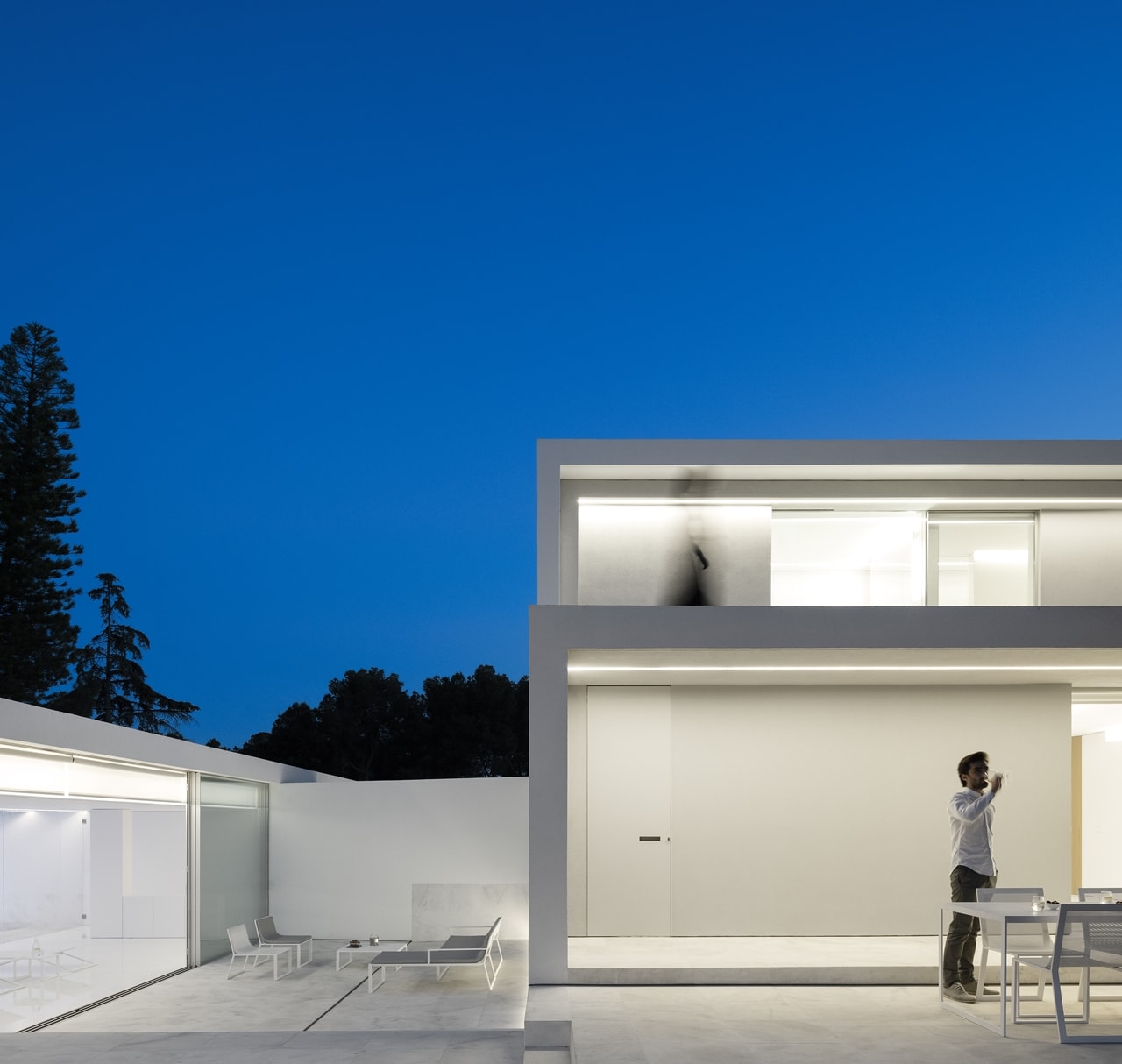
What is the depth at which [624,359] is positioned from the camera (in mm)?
58031

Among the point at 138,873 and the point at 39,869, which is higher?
the point at 39,869

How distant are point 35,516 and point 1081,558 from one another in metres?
30.8

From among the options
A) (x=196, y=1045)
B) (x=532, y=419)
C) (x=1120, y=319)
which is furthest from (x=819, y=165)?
(x=532, y=419)

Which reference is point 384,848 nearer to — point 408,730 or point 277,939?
point 277,939

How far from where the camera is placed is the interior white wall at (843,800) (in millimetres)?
11055

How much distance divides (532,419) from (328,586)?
18568 millimetres

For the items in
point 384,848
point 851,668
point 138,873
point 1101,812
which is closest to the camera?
point 851,668

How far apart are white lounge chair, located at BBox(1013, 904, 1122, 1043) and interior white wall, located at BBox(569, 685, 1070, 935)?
4.35 meters

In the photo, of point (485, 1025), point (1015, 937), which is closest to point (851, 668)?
point (1015, 937)

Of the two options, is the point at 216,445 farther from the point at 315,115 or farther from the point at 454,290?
the point at 315,115

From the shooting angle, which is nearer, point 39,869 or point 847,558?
point 847,558

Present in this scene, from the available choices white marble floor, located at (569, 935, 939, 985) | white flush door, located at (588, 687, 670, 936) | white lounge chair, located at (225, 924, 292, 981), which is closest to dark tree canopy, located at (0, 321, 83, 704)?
white lounge chair, located at (225, 924, 292, 981)

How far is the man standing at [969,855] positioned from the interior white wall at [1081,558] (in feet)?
13.8

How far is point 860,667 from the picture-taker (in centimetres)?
995
